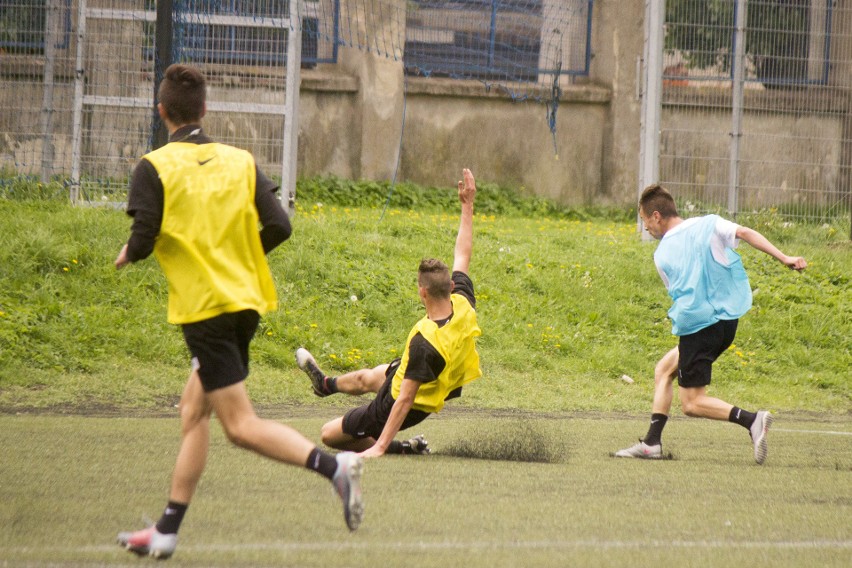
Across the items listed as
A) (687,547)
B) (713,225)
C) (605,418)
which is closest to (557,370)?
(605,418)

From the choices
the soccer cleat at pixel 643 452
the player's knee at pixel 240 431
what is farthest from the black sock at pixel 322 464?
the soccer cleat at pixel 643 452

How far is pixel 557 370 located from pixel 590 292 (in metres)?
1.72

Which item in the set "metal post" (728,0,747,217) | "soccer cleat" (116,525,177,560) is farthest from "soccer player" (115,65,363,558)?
"metal post" (728,0,747,217)

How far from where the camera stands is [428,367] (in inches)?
243

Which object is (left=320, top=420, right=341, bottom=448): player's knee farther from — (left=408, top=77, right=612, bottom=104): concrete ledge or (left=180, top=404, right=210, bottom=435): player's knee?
(left=408, top=77, right=612, bottom=104): concrete ledge

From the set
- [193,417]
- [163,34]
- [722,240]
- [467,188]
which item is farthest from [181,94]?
[163,34]

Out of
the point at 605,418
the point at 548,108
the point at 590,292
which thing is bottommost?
the point at 605,418

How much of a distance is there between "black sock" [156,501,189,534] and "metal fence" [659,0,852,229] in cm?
1011

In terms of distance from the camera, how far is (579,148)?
1678cm

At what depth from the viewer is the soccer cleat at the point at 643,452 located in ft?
22.2

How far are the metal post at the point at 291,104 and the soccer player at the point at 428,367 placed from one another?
6165 millimetres

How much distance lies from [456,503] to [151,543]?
1525 millimetres

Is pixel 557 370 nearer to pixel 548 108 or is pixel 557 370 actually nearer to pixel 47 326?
pixel 47 326

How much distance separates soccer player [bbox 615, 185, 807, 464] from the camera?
6676mm
